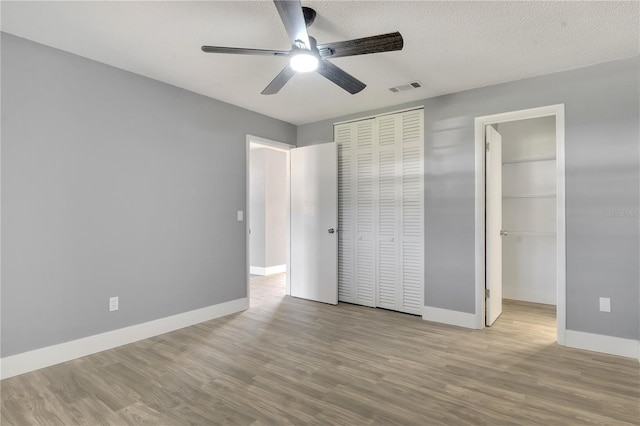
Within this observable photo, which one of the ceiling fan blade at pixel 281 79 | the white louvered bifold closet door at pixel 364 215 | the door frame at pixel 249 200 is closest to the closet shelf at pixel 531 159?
the white louvered bifold closet door at pixel 364 215

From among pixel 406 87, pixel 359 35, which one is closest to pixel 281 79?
pixel 359 35

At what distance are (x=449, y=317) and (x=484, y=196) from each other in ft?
4.43

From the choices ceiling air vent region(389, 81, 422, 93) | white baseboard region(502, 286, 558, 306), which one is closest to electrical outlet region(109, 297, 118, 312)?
ceiling air vent region(389, 81, 422, 93)

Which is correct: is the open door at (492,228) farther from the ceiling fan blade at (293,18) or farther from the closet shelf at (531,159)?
the ceiling fan blade at (293,18)

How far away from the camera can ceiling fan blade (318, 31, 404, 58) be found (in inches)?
74.8

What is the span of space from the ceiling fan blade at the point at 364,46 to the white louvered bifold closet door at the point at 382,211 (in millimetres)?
2020

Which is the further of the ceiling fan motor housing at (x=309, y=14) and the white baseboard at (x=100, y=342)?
the white baseboard at (x=100, y=342)

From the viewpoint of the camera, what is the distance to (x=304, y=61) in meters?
2.13

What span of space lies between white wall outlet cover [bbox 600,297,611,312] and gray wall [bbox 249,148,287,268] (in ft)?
15.4

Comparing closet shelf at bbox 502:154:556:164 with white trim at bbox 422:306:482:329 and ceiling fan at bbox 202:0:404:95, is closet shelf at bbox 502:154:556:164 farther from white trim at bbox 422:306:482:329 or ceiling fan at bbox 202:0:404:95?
ceiling fan at bbox 202:0:404:95

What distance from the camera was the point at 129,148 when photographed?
3.12 meters

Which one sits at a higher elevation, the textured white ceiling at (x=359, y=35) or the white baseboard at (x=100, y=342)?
the textured white ceiling at (x=359, y=35)

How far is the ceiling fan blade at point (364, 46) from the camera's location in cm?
190

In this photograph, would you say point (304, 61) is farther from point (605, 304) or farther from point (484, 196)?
point (605, 304)
